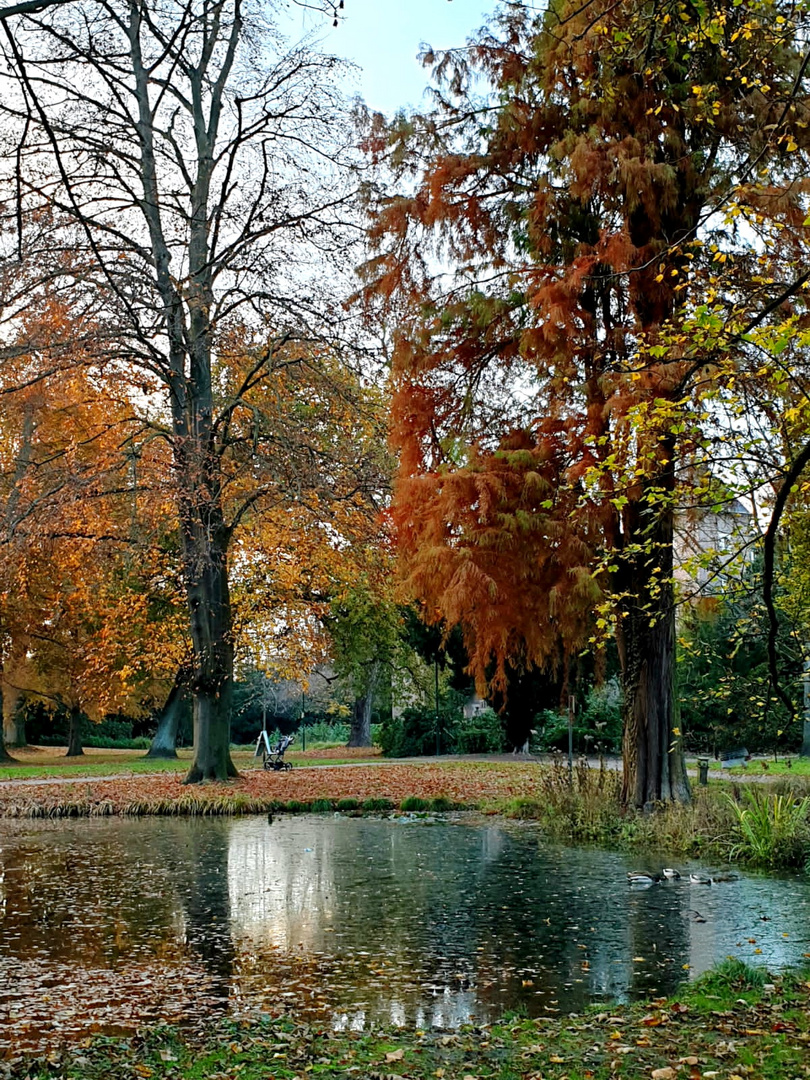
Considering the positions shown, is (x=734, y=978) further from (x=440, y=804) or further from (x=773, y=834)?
(x=440, y=804)

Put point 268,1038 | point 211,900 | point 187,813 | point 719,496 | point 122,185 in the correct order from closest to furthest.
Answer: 1. point 268,1038
2. point 719,496
3. point 211,900
4. point 187,813
5. point 122,185

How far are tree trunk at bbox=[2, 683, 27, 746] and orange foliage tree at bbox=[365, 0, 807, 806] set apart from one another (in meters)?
21.8

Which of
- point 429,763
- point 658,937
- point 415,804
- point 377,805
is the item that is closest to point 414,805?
point 415,804

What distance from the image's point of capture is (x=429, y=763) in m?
25.8

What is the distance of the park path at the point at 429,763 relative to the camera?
20.4 m

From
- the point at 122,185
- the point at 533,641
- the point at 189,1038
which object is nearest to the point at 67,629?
the point at 122,185

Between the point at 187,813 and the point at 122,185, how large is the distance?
977cm

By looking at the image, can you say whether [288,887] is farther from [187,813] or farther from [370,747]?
[370,747]

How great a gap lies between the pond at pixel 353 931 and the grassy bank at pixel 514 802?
33.2 inches

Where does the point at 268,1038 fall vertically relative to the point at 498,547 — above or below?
below

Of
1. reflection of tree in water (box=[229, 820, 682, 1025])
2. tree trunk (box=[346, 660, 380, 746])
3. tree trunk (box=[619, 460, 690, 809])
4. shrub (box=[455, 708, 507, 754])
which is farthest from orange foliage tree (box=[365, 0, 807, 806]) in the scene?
tree trunk (box=[346, 660, 380, 746])

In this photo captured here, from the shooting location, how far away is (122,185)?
700 inches

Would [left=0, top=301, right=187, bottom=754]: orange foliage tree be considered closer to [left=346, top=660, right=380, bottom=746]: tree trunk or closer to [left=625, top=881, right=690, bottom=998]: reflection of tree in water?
[left=346, top=660, right=380, bottom=746]: tree trunk

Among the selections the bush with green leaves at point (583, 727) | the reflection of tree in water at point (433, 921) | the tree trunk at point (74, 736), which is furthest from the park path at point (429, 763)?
the tree trunk at point (74, 736)
